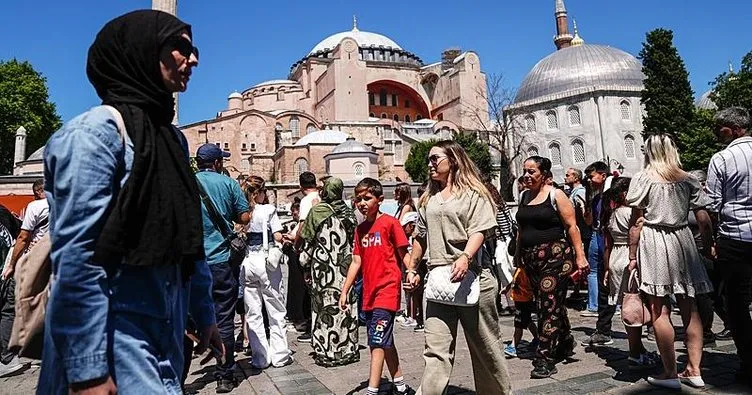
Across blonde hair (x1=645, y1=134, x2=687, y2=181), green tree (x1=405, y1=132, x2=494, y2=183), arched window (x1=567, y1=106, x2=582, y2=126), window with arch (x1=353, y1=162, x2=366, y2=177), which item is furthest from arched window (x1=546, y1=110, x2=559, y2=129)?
blonde hair (x1=645, y1=134, x2=687, y2=181)

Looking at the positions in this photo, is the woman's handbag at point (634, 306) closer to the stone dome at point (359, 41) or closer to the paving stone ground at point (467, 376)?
the paving stone ground at point (467, 376)

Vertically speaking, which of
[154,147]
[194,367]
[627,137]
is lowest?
[194,367]

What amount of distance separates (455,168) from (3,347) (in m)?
5.13

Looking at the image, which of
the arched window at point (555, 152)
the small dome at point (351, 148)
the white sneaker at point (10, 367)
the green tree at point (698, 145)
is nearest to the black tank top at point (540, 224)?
the white sneaker at point (10, 367)

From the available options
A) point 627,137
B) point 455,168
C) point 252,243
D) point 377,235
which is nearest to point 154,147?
point 455,168

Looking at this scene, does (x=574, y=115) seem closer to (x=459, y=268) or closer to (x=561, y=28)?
(x=561, y=28)

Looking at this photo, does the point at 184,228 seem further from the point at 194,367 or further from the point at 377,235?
the point at 194,367

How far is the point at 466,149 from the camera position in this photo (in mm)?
39625

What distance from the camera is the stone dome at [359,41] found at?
7272 cm

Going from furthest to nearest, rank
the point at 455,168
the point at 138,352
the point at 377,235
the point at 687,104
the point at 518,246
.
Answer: the point at 687,104
the point at 518,246
the point at 377,235
the point at 455,168
the point at 138,352

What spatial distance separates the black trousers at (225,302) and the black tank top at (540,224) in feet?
8.47

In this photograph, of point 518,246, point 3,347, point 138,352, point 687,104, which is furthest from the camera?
point 687,104

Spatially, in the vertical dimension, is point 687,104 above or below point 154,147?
above

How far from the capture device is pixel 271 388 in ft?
14.2
